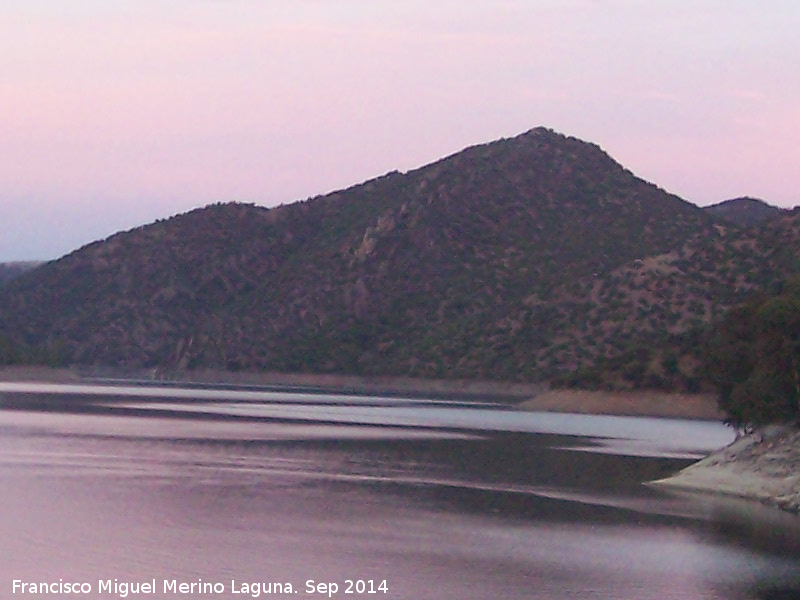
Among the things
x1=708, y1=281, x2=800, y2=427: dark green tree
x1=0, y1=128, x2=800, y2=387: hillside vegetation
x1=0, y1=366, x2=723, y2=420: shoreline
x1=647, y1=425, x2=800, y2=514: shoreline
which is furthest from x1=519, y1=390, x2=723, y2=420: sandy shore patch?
x1=647, y1=425, x2=800, y2=514: shoreline

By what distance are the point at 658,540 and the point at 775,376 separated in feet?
43.1

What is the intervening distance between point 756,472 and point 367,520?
13161 millimetres

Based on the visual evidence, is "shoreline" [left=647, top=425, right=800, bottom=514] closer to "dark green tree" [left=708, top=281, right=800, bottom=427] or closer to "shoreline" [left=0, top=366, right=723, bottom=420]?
"dark green tree" [left=708, top=281, right=800, bottom=427]

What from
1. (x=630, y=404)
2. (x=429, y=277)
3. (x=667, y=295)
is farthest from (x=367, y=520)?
(x=429, y=277)

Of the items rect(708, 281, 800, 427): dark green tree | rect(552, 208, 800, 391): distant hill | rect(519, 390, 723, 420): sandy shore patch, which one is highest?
rect(552, 208, 800, 391): distant hill

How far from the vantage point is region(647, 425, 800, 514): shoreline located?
36000mm

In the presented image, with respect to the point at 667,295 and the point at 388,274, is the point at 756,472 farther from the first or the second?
the point at 388,274

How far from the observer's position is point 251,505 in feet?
104

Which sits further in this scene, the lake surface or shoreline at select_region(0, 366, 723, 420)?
shoreline at select_region(0, 366, 723, 420)

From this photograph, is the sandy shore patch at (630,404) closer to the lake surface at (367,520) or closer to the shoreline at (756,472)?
the lake surface at (367,520)

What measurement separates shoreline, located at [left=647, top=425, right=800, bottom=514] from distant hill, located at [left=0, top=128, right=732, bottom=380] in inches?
2686

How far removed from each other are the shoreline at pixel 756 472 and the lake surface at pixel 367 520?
90 centimetres

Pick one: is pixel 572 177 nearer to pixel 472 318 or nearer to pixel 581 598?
pixel 472 318

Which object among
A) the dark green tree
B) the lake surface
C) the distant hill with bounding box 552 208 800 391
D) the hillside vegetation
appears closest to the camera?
the lake surface
